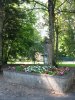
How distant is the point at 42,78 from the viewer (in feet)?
32.2

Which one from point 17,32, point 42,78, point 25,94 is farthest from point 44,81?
point 17,32

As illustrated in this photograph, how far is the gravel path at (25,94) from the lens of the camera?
28.0 ft

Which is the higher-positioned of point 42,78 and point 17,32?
point 17,32

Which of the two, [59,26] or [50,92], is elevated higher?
[59,26]

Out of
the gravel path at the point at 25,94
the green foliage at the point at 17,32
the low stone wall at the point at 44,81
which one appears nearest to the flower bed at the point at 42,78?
the low stone wall at the point at 44,81

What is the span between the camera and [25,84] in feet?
33.4

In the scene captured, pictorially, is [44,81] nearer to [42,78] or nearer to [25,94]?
[42,78]

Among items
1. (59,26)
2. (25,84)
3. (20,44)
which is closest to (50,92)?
(25,84)

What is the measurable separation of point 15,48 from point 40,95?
36.6 ft

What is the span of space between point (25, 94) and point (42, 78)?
1146 mm

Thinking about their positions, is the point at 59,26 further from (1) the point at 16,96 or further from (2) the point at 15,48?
(1) the point at 16,96

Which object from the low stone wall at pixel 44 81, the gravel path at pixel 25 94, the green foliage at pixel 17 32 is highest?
the green foliage at pixel 17 32

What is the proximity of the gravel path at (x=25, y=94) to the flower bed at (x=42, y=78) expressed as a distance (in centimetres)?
31

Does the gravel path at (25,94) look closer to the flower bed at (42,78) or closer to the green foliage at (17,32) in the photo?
the flower bed at (42,78)
